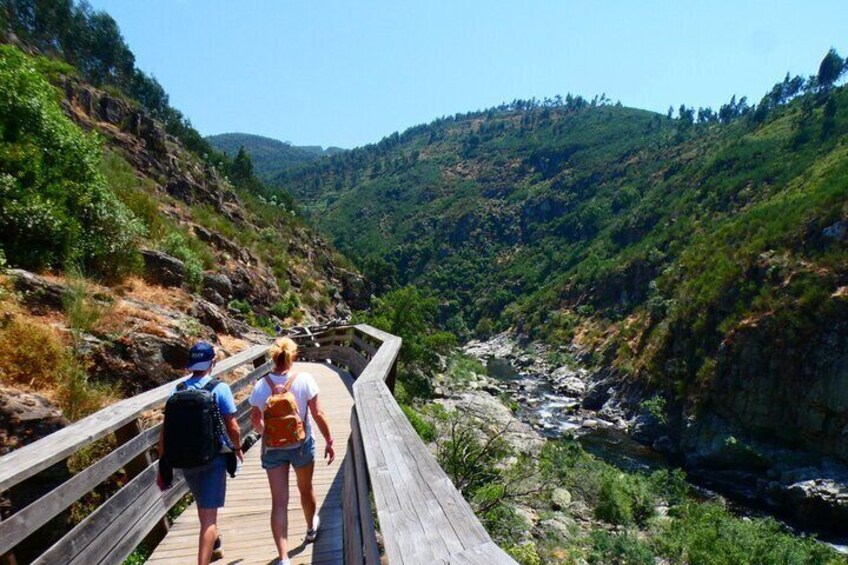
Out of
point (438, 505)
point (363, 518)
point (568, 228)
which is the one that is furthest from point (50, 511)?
point (568, 228)

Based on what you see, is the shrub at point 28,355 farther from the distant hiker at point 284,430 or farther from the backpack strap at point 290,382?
the backpack strap at point 290,382

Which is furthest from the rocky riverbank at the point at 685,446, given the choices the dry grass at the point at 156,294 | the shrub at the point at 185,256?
the dry grass at the point at 156,294

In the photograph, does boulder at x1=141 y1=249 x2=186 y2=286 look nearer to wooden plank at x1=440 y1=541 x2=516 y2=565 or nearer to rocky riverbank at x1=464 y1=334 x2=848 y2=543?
wooden plank at x1=440 y1=541 x2=516 y2=565

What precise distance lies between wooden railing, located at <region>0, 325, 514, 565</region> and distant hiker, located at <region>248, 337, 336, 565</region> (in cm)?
48

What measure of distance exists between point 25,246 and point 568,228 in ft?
417

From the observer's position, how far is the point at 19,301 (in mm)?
6492

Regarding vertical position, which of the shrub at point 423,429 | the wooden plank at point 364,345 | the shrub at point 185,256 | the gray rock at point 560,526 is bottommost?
the gray rock at point 560,526

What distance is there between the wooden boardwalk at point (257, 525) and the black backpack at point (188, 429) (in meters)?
1.17

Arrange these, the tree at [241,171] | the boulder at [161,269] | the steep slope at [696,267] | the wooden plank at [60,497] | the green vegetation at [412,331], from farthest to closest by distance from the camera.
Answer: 1. the tree at [241,171]
2. the steep slope at [696,267]
3. the green vegetation at [412,331]
4. the boulder at [161,269]
5. the wooden plank at [60,497]

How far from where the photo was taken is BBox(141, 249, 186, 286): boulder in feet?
38.4

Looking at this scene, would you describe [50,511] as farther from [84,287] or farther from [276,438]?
[84,287]

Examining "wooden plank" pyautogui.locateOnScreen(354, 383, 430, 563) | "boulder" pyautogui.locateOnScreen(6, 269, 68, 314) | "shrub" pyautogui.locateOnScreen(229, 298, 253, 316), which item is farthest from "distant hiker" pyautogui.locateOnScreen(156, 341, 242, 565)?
"shrub" pyautogui.locateOnScreen(229, 298, 253, 316)

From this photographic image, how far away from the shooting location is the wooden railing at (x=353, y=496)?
1.83m

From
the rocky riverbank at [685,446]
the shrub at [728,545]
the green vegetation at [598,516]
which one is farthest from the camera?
the rocky riverbank at [685,446]
